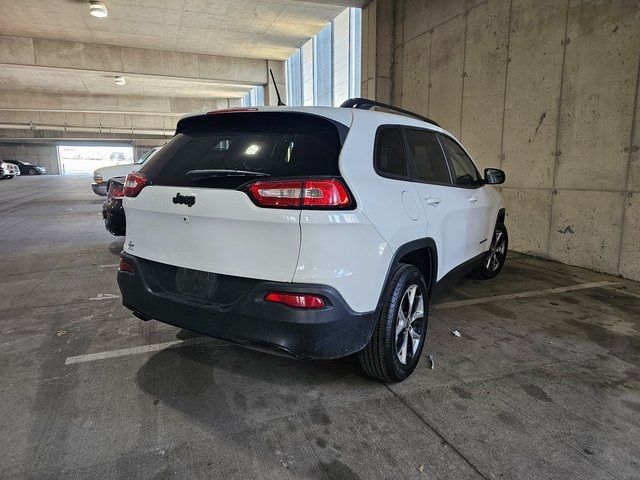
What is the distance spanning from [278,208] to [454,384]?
1651mm

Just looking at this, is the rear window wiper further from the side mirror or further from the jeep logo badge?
the side mirror

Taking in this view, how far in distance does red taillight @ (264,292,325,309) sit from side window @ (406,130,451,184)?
1.34m

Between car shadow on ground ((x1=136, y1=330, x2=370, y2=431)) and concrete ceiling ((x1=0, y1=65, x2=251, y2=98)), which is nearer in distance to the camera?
car shadow on ground ((x1=136, y1=330, x2=370, y2=431))

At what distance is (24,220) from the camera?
33.4 ft

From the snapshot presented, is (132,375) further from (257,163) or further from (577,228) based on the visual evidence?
(577,228)

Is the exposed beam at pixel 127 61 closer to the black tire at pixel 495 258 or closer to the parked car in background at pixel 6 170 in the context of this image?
the black tire at pixel 495 258

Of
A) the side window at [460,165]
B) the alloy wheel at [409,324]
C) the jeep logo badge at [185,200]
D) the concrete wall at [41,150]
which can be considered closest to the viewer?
the jeep logo badge at [185,200]

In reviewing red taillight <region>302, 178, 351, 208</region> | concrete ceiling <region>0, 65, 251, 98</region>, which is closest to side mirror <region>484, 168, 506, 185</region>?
red taillight <region>302, 178, 351, 208</region>

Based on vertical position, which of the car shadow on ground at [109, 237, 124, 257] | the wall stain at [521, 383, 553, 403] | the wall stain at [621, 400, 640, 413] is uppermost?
the car shadow on ground at [109, 237, 124, 257]

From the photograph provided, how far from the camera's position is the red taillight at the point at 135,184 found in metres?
2.68

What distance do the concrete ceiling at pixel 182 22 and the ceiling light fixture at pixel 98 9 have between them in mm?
196

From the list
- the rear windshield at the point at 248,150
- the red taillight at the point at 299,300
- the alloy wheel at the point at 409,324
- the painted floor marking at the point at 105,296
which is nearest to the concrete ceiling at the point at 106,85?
the painted floor marking at the point at 105,296

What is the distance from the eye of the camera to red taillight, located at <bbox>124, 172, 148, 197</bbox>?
2678 mm

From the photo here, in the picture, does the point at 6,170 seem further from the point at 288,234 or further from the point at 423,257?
the point at 288,234
